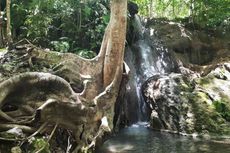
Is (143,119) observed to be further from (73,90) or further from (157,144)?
(73,90)

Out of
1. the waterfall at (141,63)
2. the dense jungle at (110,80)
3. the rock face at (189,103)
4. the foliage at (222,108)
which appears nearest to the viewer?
the dense jungle at (110,80)

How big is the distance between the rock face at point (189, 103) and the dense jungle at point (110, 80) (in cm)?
4

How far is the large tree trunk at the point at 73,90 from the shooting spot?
703 centimetres

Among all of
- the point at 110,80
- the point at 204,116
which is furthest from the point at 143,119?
the point at 110,80

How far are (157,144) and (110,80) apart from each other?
8.72ft

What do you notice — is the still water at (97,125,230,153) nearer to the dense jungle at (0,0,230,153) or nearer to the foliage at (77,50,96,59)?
the dense jungle at (0,0,230,153)

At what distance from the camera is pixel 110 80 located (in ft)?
33.8

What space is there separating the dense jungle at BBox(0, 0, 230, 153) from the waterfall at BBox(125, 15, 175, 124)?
2.3 inches

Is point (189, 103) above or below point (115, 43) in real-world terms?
below

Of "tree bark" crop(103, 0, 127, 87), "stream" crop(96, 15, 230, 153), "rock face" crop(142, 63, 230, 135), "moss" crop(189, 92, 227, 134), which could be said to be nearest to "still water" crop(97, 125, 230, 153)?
"stream" crop(96, 15, 230, 153)

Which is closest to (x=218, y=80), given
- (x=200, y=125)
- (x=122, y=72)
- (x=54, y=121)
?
(x=200, y=125)

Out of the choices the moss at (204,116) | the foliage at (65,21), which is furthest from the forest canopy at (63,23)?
the moss at (204,116)

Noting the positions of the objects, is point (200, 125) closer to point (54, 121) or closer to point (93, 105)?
point (93, 105)

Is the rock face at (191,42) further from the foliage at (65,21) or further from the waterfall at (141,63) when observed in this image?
the foliage at (65,21)
